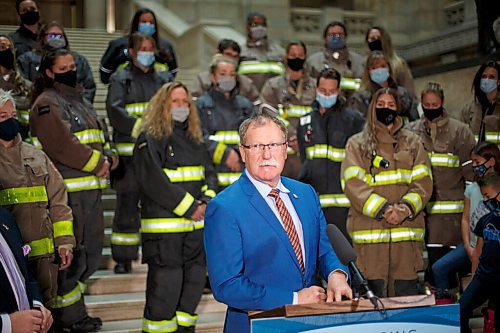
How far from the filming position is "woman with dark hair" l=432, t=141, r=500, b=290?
21.1 feet

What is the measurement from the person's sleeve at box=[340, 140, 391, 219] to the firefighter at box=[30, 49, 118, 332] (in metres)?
2.08

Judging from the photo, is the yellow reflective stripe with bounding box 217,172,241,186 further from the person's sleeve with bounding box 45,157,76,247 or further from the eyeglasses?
the eyeglasses

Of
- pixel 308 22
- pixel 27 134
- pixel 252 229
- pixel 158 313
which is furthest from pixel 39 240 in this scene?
pixel 308 22

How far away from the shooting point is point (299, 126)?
290 inches

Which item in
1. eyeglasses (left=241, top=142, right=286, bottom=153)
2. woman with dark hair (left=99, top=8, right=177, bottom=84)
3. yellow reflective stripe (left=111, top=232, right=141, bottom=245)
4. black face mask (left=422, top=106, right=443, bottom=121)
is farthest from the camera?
woman with dark hair (left=99, top=8, right=177, bottom=84)

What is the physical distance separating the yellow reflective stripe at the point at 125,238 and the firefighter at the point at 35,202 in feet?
5.59

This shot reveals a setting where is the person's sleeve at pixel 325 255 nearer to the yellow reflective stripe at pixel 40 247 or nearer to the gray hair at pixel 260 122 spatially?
the gray hair at pixel 260 122

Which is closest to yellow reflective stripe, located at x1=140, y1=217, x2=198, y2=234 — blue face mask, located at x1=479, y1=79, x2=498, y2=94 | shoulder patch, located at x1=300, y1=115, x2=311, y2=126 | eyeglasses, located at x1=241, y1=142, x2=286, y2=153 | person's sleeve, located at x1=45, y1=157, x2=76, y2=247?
person's sleeve, located at x1=45, y1=157, x2=76, y2=247

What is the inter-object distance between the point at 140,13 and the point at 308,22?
1202cm

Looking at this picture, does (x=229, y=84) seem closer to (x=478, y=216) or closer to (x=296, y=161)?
(x=296, y=161)

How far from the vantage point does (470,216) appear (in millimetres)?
6570

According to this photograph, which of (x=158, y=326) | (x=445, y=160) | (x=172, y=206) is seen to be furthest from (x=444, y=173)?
(x=158, y=326)

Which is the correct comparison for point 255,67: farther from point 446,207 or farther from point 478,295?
point 478,295

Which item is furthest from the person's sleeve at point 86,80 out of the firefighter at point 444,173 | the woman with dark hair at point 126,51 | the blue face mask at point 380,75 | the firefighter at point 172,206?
the firefighter at point 444,173
